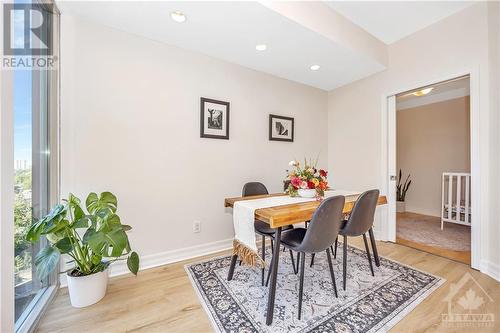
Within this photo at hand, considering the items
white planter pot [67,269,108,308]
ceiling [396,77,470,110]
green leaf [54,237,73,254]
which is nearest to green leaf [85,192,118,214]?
green leaf [54,237,73,254]

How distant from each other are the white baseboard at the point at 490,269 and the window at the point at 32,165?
12.4ft

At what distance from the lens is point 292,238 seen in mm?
1754

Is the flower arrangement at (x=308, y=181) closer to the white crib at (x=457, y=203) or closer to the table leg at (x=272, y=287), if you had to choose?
the table leg at (x=272, y=287)

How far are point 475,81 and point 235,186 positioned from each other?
285 centimetres

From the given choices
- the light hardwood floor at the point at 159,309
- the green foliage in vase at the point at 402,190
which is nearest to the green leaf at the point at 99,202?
the light hardwood floor at the point at 159,309

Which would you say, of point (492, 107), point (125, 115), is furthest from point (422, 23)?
point (125, 115)

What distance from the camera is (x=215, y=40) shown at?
2273 millimetres

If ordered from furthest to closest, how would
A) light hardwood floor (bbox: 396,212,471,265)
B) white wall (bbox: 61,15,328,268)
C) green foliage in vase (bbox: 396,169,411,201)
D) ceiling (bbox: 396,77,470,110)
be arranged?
green foliage in vase (bbox: 396,169,411,201), ceiling (bbox: 396,77,470,110), light hardwood floor (bbox: 396,212,471,265), white wall (bbox: 61,15,328,268)

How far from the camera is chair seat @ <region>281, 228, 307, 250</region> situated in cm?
164

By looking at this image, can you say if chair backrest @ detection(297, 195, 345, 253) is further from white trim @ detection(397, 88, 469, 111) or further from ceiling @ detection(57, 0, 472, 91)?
white trim @ detection(397, 88, 469, 111)

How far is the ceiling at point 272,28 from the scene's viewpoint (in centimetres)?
183

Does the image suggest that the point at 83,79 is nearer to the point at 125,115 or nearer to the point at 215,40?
the point at 125,115

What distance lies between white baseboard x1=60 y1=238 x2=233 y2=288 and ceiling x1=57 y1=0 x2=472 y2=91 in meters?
2.35

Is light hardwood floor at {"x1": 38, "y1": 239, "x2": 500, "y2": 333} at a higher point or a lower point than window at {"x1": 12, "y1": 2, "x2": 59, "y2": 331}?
lower
